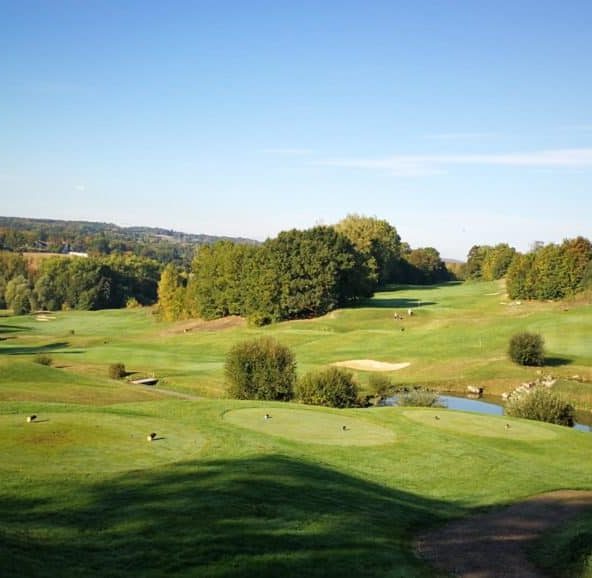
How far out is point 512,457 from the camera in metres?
22.9

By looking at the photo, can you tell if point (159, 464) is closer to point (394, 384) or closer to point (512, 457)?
point (512, 457)

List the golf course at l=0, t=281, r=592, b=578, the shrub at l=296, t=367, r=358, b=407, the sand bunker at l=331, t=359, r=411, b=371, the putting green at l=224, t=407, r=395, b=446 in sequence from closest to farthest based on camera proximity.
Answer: the golf course at l=0, t=281, r=592, b=578 < the putting green at l=224, t=407, r=395, b=446 < the shrub at l=296, t=367, r=358, b=407 < the sand bunker at l=331, t=359, r=411, b=371

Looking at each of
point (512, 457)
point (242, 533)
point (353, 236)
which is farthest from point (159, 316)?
point (242, 533)

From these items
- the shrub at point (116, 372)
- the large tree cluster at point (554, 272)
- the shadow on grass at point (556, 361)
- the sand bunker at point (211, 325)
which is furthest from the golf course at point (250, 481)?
the large tree cluster at point (554, 272)

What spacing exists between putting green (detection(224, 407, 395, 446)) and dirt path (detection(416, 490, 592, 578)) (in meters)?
6.39

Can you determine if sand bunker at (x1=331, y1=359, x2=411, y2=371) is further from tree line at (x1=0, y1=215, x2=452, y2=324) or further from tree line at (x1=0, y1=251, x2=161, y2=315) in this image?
tree line at (x1=0, y1=251, x2=161, y2=315)

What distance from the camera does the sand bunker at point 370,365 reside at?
5797 cm

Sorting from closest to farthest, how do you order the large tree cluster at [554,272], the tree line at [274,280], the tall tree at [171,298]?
the tree line at [274,280] < the large tree cluster at [554,272] < the tall tree at [171,298]

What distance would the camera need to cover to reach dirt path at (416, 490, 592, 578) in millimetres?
12938

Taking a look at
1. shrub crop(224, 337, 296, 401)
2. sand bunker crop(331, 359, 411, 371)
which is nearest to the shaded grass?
shrub crop(224, 337, 296, 401)

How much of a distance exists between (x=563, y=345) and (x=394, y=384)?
1799 cm

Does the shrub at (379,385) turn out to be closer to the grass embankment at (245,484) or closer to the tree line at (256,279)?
the grass embankment at (245,484)

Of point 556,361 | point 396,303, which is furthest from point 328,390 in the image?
point 396,303

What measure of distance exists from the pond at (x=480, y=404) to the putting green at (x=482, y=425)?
42.2 feet
